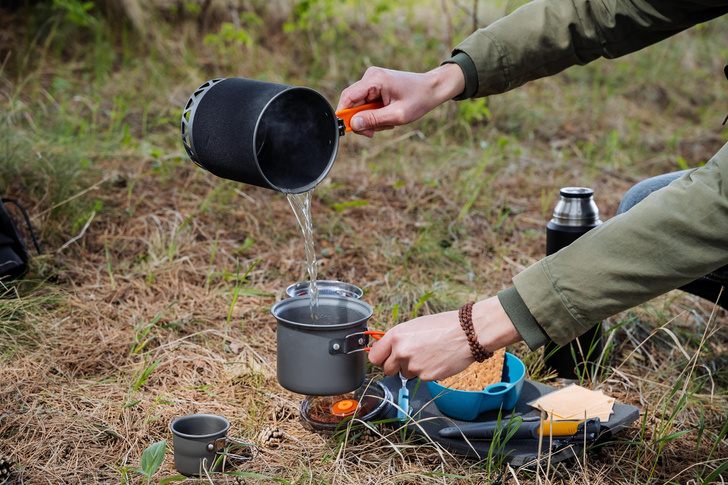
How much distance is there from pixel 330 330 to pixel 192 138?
68cm

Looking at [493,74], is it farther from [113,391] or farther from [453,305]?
[113,391]

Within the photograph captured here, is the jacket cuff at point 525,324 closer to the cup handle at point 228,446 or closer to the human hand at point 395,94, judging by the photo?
the human hand at point 395,94

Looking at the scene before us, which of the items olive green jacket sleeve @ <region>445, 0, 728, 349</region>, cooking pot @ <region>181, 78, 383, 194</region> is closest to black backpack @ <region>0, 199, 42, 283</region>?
cooking pot @ <region>181, 78, 383, 194</region>

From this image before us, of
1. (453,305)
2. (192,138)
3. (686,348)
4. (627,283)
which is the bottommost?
(686,348)

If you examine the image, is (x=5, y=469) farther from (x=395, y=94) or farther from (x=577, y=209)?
(x=577, y=209)

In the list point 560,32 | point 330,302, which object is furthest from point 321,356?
point 560,32

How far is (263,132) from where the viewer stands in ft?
6.16

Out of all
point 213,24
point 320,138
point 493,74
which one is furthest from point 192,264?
point 213,24

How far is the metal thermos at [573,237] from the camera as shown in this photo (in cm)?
246

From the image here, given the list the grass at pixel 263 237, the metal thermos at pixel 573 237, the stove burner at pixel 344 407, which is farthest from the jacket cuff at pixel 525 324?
the metal thermos at pixel 573 237

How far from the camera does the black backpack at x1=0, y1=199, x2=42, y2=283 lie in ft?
9.06

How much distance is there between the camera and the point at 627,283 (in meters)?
1.57

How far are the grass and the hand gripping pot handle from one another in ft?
2.75

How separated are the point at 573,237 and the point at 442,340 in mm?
978
